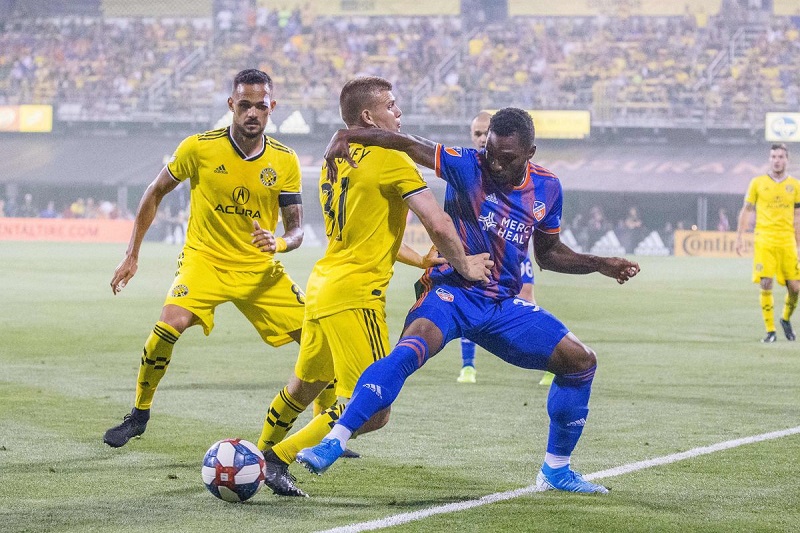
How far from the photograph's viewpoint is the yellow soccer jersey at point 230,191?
22.7 feet

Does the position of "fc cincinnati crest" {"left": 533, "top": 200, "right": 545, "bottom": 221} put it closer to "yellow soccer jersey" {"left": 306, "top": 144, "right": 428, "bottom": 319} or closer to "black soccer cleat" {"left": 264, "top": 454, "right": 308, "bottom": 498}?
"yellow soccer jersey" {"left": 306, "top": 144, "right": 428, "bottom": 319}

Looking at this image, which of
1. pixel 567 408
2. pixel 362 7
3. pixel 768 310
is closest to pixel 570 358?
pixel 567 408

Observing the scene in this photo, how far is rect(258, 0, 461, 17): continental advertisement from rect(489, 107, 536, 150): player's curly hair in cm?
4272

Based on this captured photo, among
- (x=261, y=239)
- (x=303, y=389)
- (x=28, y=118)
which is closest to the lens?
(x=303, y=389)

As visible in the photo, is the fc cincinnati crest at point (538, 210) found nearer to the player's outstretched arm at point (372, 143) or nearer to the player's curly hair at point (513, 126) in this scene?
the player's curly hair at point (513, 126)

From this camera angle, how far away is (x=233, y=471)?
5.37 meters

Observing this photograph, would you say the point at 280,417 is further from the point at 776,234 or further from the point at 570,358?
the point at 776,234

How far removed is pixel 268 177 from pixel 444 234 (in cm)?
199

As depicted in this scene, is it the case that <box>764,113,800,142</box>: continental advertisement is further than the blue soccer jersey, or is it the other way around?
<box>764,113,800,142</box>: continental advertisement

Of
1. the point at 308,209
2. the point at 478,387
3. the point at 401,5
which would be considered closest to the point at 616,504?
the point at 478,387

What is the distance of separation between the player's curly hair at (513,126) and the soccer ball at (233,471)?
73.1 inches

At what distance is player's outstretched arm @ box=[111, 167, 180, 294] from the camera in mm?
6928

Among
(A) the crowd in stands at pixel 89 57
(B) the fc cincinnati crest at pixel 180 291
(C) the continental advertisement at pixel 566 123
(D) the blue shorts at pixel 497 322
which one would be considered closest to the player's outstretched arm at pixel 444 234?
(D) the blue shorts at pixel 497 322

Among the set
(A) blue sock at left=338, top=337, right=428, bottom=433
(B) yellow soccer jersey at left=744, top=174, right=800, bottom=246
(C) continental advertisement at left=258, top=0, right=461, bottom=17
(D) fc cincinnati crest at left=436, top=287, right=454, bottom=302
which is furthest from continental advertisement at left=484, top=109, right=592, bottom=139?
(A) blue sock at left=338, top=337, right=428, bottom=433
